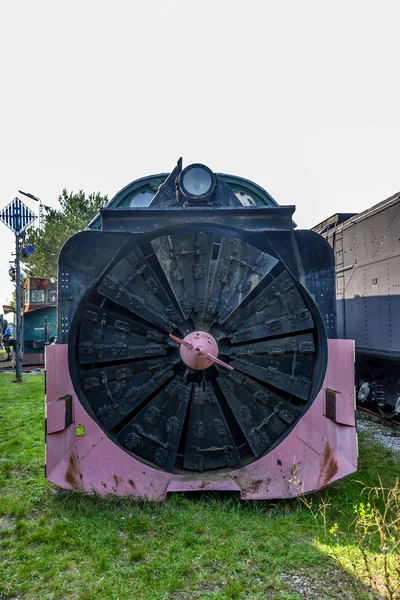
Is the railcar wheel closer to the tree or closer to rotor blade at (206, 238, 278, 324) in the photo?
rotor blade at (206, 238, 278, 324)

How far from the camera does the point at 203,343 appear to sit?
11.7ft

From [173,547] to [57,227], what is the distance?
99.7 feet

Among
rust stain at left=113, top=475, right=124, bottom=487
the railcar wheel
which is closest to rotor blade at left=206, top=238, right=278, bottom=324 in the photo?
the railcar wheel

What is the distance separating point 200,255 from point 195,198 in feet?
1.64

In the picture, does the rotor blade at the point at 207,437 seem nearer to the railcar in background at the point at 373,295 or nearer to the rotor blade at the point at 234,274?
the rotor blade at the point at 234,274

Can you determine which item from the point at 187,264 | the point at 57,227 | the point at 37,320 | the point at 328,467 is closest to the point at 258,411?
the point at 328,467

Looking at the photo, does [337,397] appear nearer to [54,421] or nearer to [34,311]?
[54,421]

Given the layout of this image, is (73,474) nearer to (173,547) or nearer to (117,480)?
(117,480)

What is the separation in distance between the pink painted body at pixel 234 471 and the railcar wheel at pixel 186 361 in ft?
0.39

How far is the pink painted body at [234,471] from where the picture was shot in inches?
136

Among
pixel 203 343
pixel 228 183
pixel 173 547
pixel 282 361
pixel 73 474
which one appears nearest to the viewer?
pixel 173 547

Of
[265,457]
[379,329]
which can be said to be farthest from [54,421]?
[379,329]

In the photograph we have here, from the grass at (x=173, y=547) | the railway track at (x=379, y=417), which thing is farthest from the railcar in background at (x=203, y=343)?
the railway track at (x=379, y=417)

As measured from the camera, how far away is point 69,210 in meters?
31.9
